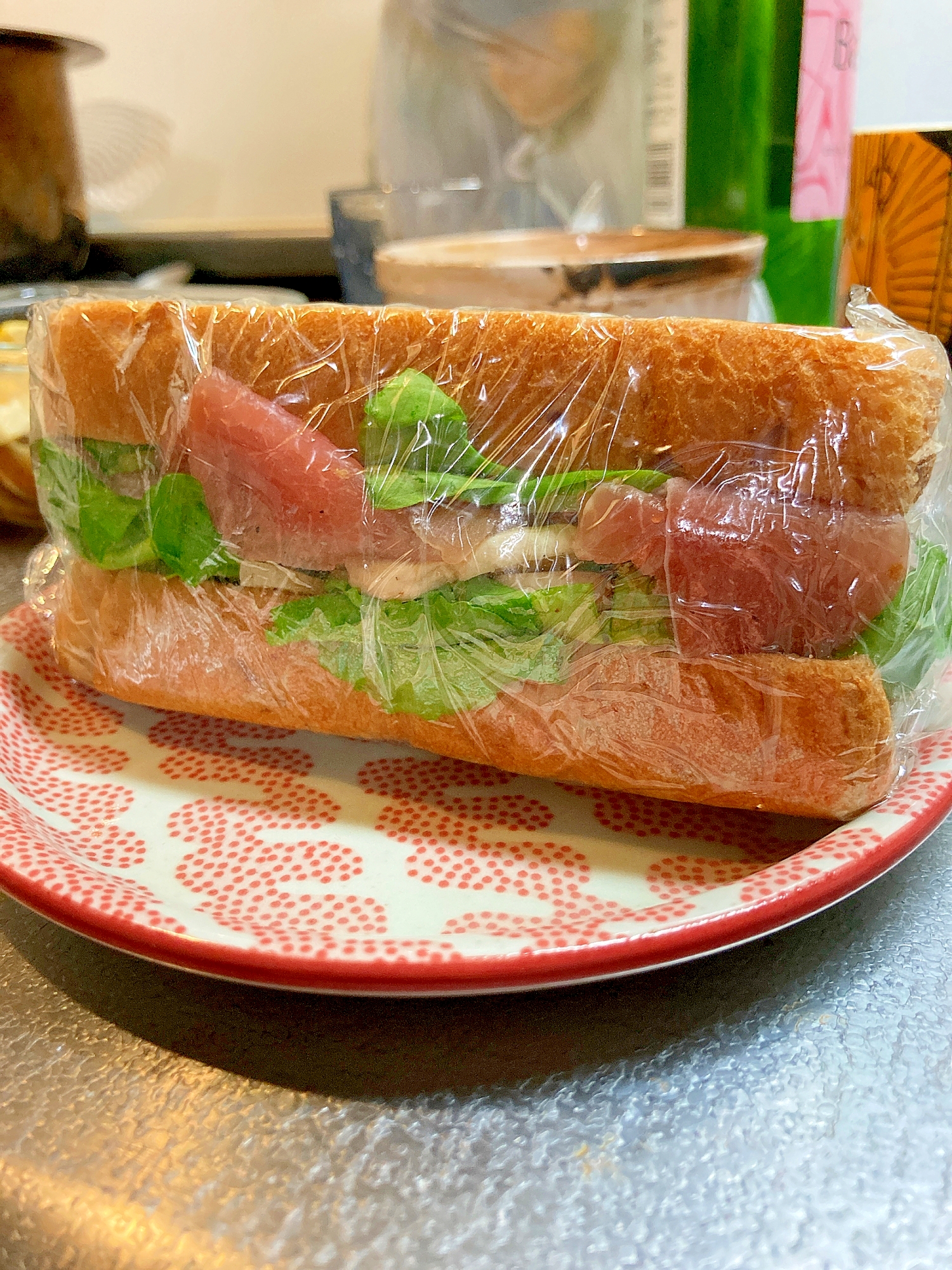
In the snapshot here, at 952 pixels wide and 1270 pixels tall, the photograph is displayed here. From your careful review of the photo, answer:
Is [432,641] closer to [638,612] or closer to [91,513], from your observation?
[638,612]

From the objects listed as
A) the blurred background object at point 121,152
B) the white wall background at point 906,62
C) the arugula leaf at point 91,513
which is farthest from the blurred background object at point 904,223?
the blurred background object at point 121,152

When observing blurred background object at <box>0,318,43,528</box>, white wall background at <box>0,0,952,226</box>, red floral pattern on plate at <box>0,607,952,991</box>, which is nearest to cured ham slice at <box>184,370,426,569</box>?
red floral pattern on plate at <box>0,607,952,991</box>

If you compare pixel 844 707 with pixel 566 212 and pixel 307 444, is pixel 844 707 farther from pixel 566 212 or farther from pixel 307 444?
pixel 566 212

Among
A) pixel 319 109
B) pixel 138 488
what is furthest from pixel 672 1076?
pixel 319 109

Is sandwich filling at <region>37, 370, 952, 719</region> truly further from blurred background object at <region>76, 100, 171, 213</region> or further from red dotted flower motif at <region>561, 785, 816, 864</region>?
blurred background object at <region>76, 100, 171, 213</region>

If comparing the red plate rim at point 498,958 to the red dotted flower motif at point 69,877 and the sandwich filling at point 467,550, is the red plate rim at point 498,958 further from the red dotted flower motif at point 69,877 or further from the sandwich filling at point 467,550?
the sandwich filling at point 467,550

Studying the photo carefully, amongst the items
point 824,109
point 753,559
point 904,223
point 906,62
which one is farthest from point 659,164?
point 753,559
